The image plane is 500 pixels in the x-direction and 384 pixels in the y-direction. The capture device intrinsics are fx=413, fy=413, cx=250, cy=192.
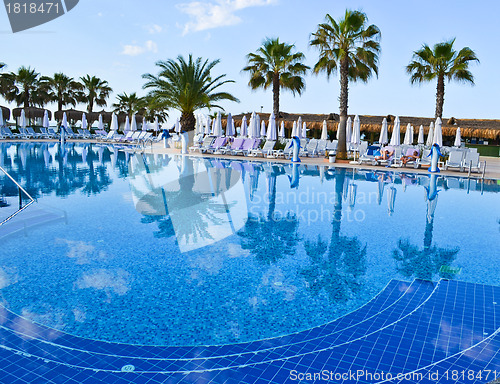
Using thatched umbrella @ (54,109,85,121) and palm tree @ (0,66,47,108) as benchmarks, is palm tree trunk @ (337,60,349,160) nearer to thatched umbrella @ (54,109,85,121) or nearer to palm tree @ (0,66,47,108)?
Answer: thatched umbrella @ (54,109,85,121)

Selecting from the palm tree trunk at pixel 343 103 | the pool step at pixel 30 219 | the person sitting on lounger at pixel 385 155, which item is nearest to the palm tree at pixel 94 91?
the palm tree trunk at pixel 343 103

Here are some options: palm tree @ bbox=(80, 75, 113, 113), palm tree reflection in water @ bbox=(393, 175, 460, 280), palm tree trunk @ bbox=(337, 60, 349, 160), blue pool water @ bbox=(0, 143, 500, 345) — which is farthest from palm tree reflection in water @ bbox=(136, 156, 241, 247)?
palm tree @ bbox=(80, 75, 113, 113)

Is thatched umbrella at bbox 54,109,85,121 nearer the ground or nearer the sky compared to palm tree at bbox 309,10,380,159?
nearer the ground

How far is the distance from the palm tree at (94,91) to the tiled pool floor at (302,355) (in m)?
41.2

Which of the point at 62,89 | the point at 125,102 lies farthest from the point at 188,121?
the point at 62,89

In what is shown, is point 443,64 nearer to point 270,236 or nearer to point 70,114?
point 270,236

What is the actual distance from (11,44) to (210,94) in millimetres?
10604

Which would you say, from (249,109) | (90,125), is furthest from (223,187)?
(90,125)

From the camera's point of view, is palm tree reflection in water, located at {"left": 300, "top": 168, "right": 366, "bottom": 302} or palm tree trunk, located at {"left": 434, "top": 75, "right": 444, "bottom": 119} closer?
palm tree reflection in water, located at {"left": 300, "top": 168, "right": 366, "bottom": 302}

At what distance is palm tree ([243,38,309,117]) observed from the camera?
25.4 metres

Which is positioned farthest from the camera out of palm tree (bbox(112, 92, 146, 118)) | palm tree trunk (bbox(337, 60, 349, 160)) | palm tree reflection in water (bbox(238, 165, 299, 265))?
palm tree (bbox(112, 92, 146, 118))

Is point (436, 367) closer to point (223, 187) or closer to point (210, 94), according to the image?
point (223, 187)

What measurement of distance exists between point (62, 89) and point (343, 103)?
→ 3126cm

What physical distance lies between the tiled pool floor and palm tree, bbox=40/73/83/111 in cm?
4117
